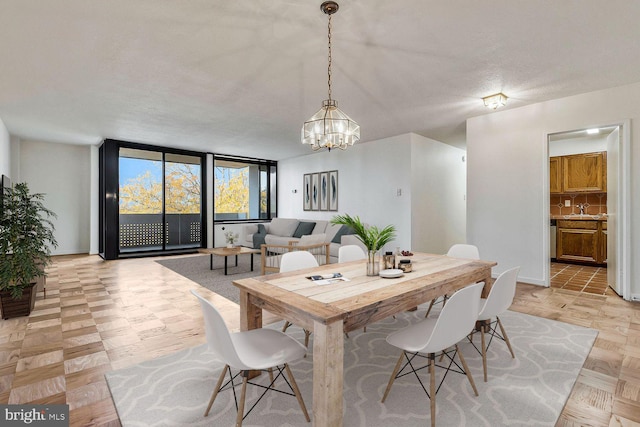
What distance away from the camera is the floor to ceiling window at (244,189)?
8.47m

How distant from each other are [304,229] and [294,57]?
4.70 meters

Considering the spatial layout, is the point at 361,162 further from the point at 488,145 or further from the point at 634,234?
the point at 634,234

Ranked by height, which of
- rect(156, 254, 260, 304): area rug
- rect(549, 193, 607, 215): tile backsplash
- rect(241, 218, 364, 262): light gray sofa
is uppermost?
rect(549, 193, 607, 215): tile backsplash

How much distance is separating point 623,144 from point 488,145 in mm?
1516

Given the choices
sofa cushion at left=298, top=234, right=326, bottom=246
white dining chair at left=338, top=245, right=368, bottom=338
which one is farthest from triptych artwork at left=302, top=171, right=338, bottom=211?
white dining chair at left=338, top=245, right=368, bottom=338

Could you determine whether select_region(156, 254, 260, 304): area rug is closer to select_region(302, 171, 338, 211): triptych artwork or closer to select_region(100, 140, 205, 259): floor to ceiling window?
select_region(100, 140, 205, 259): floor to ceiling window

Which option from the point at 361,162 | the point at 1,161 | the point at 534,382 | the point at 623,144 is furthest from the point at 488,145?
the point at 1,161

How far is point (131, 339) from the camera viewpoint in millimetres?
2725

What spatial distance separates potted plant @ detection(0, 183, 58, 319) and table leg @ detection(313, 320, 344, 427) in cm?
327

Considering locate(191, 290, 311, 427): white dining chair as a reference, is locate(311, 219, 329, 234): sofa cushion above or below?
above

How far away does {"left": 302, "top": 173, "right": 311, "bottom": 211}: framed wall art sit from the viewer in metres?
8.16

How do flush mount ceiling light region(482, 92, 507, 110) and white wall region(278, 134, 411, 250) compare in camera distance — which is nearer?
flush mount ceiling light region(482, 92, 507, 110)

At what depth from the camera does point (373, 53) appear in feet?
9.37

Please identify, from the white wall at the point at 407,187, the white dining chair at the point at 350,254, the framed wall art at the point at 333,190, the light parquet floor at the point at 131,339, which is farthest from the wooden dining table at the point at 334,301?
the framed wall art at the point at 333,190
